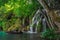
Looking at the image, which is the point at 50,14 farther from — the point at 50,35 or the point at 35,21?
the point at 35,21

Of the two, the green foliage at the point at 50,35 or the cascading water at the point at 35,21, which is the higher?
the cascading water at the point at 35,21

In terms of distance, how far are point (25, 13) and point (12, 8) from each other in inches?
86.7

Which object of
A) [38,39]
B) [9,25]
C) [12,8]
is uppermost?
[12,8]

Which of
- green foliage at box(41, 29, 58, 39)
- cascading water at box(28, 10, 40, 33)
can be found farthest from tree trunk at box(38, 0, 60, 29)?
cascading water at box(28, 10, 40, 33)

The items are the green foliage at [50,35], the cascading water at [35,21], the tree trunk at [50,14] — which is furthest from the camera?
the cascading water at [35,21]

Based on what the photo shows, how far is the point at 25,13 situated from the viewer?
30938mm

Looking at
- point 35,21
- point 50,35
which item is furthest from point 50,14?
point 35,21

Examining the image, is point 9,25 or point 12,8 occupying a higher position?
point 12,8

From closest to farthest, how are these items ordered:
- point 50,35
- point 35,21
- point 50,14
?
point 50,14 → point 50,35 → point 35,21

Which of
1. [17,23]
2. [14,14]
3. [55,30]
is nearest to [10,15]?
[14,14]

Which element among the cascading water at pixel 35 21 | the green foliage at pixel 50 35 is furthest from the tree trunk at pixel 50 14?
the cascading water at pixel 35 21

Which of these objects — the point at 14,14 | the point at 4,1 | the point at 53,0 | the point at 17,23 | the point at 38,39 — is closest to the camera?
the point at 38,39

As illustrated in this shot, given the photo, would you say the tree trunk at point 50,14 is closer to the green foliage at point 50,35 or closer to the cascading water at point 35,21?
the green foliage at point 50,35

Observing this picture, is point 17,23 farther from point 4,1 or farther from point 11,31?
point 4,1
